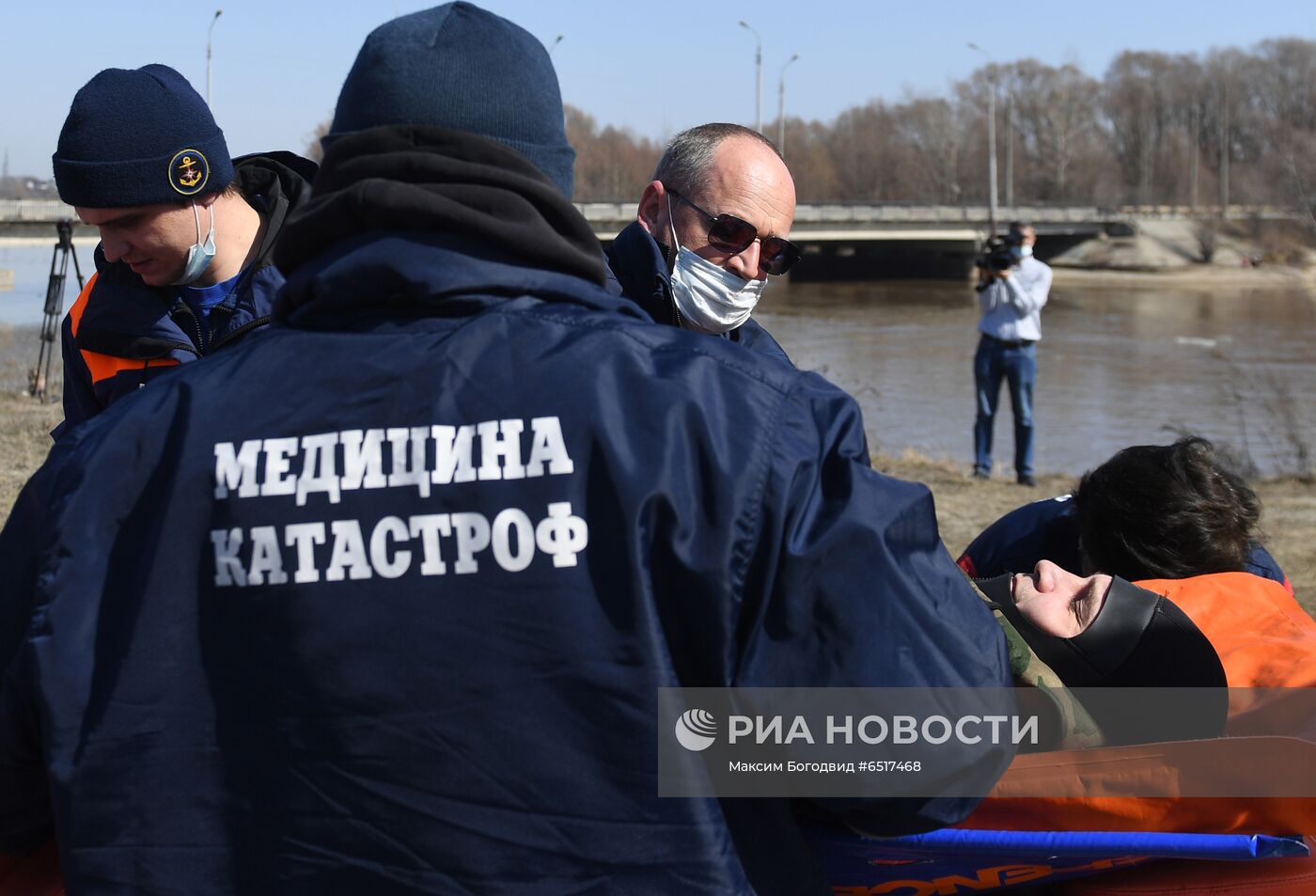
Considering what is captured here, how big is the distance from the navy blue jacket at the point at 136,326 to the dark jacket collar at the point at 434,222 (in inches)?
54.3

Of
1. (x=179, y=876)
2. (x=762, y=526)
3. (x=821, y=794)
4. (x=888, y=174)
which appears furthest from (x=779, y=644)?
(x=888, y=174)

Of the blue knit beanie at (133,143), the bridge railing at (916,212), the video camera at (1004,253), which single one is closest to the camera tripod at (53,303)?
the video camera at (1004,253)

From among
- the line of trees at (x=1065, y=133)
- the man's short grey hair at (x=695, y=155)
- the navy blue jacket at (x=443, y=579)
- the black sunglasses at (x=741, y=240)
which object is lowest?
the navy blue jacket at (x=443, y=579)

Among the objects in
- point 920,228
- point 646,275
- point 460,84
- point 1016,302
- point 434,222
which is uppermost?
point 460,84

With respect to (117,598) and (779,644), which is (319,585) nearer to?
(117,598)

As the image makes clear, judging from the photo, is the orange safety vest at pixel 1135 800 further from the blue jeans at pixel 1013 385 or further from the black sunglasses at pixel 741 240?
the blue jeans at pixel 1013 385

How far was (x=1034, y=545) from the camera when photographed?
9.00 feet

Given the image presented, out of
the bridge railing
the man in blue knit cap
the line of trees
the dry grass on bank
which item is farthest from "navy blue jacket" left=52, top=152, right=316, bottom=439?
the line of trees

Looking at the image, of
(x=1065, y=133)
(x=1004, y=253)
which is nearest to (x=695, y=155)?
(x=1004, y=253)

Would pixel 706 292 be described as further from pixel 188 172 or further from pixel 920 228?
pixel 920 228

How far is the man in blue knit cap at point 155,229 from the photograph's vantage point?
2.50m

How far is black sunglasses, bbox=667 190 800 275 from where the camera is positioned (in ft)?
9.32

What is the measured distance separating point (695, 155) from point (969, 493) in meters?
6.06

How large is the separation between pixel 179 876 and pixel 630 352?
684 mm
